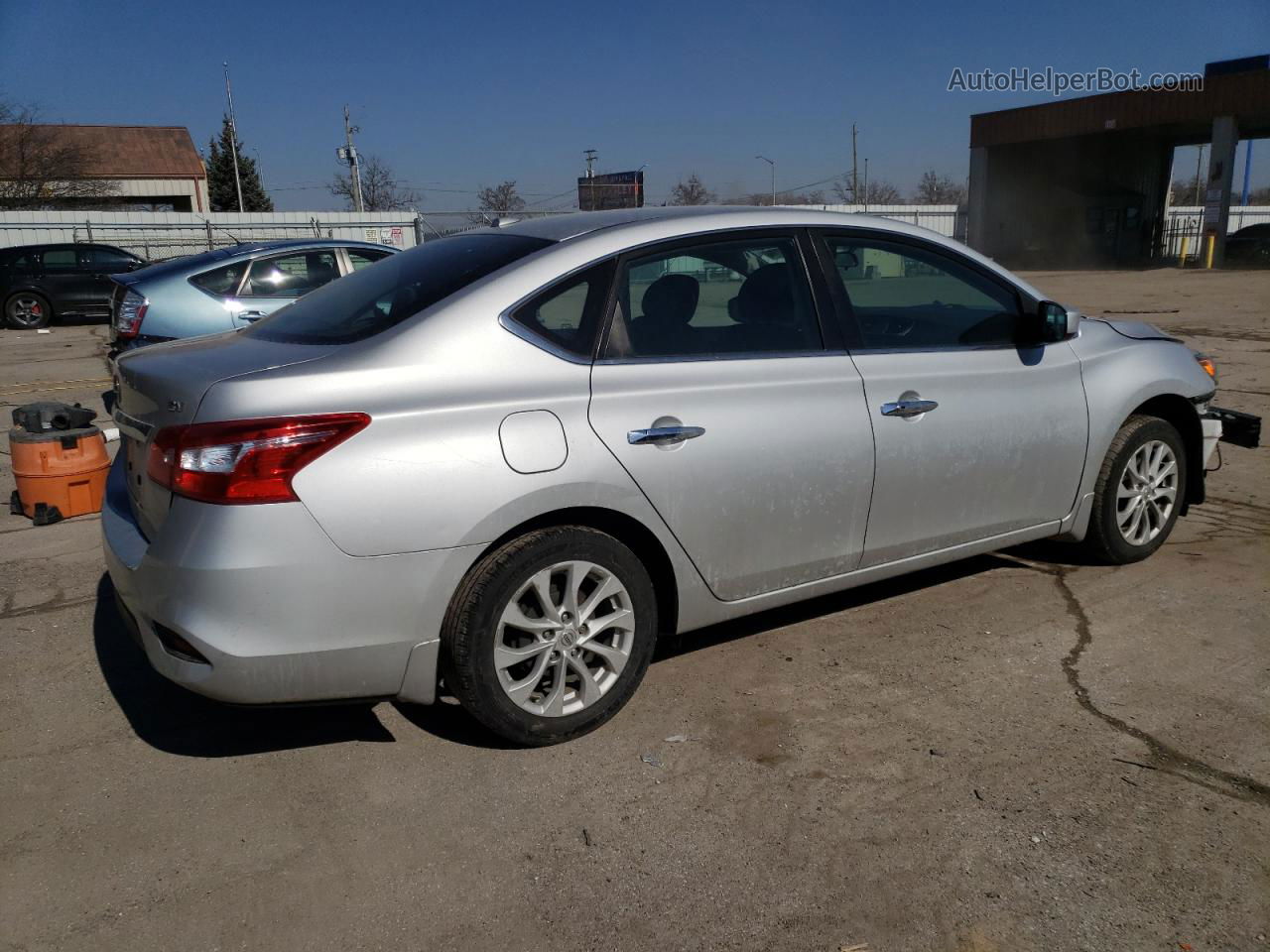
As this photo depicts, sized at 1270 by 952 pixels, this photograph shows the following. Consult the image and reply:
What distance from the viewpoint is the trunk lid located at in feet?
9.37

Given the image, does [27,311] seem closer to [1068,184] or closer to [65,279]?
[65,279]

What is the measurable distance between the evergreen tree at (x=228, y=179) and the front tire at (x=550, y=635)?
67.8 metres

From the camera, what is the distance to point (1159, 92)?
3588cm

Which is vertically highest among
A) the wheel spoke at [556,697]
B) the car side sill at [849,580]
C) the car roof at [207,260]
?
the car roof at [207,260]

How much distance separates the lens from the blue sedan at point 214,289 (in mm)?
8508

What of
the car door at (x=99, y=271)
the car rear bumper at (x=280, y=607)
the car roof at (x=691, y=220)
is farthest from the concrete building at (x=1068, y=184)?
the car rear bumper at (x=280, y=607)

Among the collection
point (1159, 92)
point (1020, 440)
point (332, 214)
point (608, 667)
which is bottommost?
point (608, 667)

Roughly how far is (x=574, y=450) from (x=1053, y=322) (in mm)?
2254

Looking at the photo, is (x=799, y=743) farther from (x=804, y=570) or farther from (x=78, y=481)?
(x=78, y=481)

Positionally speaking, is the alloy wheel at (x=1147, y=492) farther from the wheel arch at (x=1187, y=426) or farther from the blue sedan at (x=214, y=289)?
the blue sedan at (x=214, y=289)

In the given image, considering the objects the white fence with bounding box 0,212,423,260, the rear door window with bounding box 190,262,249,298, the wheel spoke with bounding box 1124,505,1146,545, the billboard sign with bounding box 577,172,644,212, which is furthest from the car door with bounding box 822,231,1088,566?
the white fence with bounding box 0,212,423,260

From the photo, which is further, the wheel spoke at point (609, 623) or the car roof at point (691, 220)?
the car roof at point (691, 220)

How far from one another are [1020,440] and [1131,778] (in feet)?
4.90

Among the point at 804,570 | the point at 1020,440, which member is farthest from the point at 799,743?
the point at 1020,440
